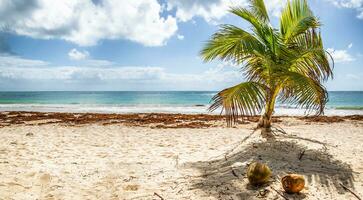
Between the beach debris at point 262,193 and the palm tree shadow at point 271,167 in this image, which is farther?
the palm tree shadow at point 271,167

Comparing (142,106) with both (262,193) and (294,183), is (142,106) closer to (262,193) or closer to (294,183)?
(262,193)

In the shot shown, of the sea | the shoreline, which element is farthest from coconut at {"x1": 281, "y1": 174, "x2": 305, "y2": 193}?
the shoreline

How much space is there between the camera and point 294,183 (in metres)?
3.94

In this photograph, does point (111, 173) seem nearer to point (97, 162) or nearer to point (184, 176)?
point (97, 162)

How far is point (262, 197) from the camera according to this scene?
4.04 m

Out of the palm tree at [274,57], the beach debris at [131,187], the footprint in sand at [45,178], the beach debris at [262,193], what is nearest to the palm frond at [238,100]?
the palm tree at [274,57]

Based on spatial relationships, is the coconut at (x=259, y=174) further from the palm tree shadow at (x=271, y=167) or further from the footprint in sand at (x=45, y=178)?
the footprint in sand at (x=45, y=178)

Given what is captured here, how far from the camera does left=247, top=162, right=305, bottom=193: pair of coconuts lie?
3951mm

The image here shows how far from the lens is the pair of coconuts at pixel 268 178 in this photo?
13.0 feet

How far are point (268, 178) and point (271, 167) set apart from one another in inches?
33.2

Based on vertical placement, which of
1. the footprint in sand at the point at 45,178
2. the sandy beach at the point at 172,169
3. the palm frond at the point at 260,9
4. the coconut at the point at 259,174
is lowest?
the footprint in sand at the point at 45,178

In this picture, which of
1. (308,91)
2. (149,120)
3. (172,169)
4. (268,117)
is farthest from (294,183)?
(149,120)

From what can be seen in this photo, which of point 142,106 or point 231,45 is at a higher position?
point 231,45

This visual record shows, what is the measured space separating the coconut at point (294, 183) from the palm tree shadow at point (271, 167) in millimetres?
103
